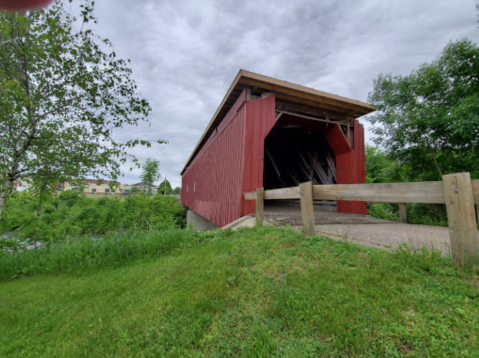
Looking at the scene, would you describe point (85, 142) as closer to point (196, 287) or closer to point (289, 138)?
point (196, 287)

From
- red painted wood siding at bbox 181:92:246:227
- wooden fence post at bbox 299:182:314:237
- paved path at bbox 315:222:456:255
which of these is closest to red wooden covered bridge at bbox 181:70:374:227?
red painted wood siding at bbox 181:92:246:227

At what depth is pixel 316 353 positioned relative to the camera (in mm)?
1201

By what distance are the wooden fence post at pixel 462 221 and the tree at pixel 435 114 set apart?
20.9 ft

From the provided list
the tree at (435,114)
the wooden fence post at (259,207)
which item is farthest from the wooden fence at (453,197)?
the tree at (435,114)

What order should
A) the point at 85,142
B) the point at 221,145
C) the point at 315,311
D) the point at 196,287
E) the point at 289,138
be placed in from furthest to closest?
1. the point at 289,138
2. the point at 221,145
3. the point at 85,142
4. the point at 196,287
5. the point at 315,311

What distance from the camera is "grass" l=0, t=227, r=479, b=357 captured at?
1231mm

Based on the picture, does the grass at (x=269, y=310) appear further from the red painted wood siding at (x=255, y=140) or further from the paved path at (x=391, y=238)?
the red painted wood siding at (x=255, y=140)

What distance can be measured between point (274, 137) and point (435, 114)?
5.70 metres

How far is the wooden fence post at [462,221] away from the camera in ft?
5.26

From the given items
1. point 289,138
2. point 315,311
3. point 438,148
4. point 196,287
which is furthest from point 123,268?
point 438,148

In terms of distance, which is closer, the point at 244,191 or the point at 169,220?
the point at 244,191

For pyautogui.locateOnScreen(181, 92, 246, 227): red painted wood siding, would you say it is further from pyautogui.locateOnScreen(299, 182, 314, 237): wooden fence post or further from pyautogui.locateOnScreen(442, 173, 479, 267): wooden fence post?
pyautogui.locateOnScreen(442, 173, 479, 267): wooden fence post

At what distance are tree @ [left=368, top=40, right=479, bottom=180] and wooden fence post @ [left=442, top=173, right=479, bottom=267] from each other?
637cm

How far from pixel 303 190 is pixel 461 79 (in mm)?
8561
